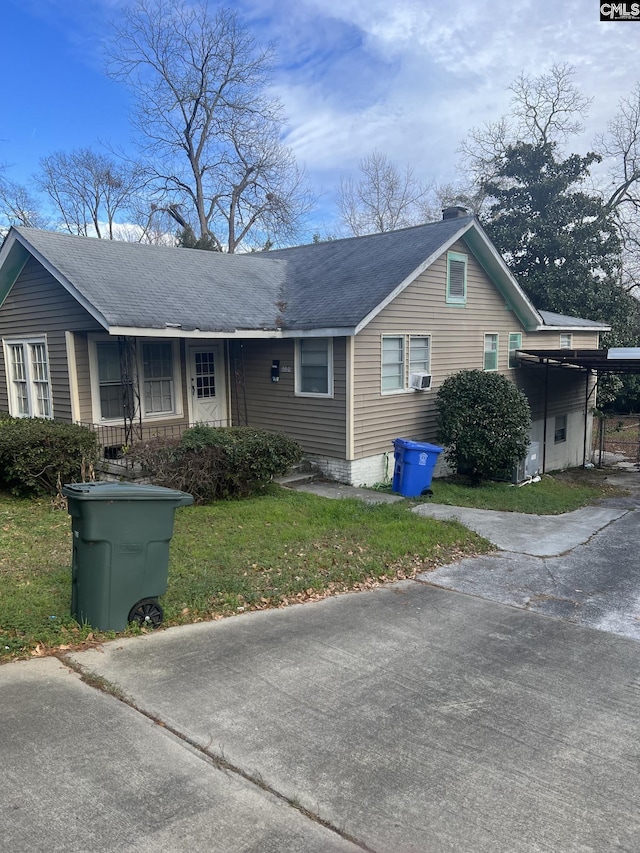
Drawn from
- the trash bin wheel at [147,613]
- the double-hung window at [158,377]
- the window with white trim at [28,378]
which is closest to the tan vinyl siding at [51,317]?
the window with white trim at [28,378]

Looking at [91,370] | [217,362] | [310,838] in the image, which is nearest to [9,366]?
[91,370]

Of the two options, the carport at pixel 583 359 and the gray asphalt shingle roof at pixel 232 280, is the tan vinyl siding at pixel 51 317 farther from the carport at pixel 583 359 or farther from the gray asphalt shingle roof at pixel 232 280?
the carport at pixel 583 359

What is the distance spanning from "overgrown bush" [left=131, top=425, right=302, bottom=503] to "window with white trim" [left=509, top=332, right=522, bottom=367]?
28.2 feet

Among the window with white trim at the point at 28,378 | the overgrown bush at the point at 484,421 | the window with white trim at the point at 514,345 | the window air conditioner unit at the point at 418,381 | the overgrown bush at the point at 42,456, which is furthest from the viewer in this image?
the window with white trim at the point at 514,345

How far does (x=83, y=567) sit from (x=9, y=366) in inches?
384

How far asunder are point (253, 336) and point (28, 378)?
465 centimetres

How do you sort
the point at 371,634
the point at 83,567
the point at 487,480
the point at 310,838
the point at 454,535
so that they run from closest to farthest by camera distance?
the point at 310,838
the point at 83,567
the point at 371,634
the point at 454,535
the point at 487,480

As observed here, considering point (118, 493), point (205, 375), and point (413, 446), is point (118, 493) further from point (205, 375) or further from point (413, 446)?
point (205, 375)

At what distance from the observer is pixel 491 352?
53.0ft

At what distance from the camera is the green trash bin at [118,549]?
486cm

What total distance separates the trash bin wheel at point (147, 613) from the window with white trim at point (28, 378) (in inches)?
319

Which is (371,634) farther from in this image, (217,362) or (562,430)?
(562,430)

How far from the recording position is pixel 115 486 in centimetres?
511

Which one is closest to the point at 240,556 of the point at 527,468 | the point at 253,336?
the point at 253,336
